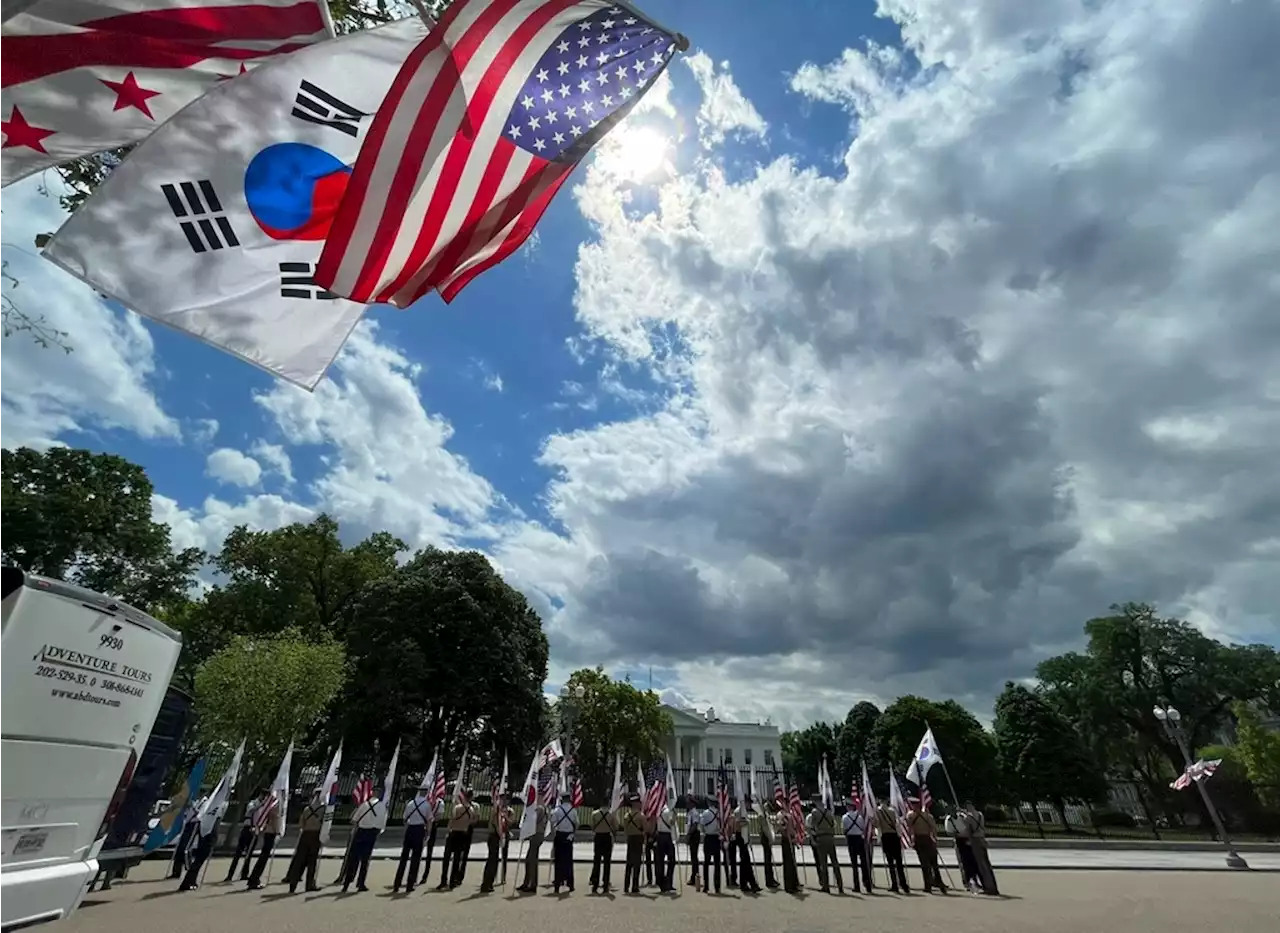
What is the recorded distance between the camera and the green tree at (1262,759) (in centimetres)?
3644

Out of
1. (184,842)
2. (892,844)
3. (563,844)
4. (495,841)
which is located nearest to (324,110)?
(495,841)

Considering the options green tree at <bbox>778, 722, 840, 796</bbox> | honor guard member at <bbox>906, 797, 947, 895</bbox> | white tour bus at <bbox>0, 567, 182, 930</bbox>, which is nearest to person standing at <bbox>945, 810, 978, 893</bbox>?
honor guard member at <bbox>906, 797, 947, 895</bbox>

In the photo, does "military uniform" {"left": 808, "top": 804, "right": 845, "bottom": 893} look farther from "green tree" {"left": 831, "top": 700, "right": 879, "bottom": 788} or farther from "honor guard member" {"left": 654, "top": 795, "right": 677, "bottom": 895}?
"green tree" {"left": 831, "top": 700, "right": 879, "bottom": 788}

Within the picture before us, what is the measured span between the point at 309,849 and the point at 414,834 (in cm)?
189

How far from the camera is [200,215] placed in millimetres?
4961

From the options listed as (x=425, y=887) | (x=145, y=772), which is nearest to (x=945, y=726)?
(x=425, y=887)

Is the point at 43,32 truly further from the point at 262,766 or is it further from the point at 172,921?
the point at 262,766

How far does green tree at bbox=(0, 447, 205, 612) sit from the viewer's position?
36.3 metres

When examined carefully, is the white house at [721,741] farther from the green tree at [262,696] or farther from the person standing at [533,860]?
the person standing at [533,860]

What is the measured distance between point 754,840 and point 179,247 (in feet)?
105

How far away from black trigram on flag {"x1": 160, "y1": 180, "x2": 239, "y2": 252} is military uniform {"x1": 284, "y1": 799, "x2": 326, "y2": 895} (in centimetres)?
1223

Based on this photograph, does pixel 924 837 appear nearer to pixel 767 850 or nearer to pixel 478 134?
pixel 767 850

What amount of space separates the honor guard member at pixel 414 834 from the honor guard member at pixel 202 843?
3532mm

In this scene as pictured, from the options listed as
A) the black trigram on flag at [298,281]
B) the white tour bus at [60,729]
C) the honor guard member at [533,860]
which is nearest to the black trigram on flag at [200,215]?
the black trigram on flag at [298,281]
